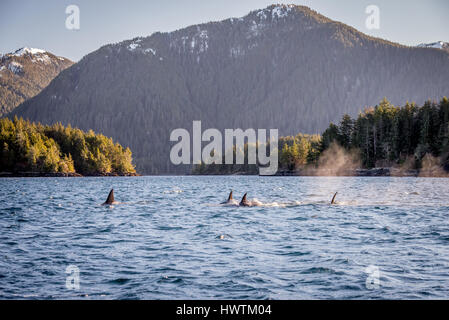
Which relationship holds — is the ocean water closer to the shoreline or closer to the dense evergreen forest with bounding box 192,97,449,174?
the shoreline

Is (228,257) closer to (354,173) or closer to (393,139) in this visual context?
(393,139)

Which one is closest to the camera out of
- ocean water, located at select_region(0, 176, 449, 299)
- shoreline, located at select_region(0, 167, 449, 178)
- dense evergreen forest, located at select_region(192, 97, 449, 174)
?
ocean water, located at select_region(0, 176, 449, 299)

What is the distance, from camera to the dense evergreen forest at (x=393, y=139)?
140 m

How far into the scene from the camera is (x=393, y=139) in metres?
151

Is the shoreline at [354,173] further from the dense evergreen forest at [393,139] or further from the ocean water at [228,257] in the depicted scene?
the ocean water at [228,257]

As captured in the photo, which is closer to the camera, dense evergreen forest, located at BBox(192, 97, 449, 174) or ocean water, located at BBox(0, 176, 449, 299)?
A: ocean water, located at BBox(0, 176, 449, 299)

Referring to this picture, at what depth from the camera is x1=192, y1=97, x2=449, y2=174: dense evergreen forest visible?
461ft

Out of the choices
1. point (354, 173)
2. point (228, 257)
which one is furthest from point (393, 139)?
point (228, 257)

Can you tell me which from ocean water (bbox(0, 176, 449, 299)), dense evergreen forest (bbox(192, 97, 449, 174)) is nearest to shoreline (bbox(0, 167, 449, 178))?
dense evergreen forest (bbox(192, 97, 449, 174))

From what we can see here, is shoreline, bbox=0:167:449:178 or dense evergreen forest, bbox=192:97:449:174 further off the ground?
dense evergreen forest, bbox=192:97:449:174

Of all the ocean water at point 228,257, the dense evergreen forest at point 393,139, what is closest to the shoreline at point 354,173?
the dense evergreen forest at point 393,139

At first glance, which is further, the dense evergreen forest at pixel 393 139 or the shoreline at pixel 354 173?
the dense evergreen forest at pixel 393 139
